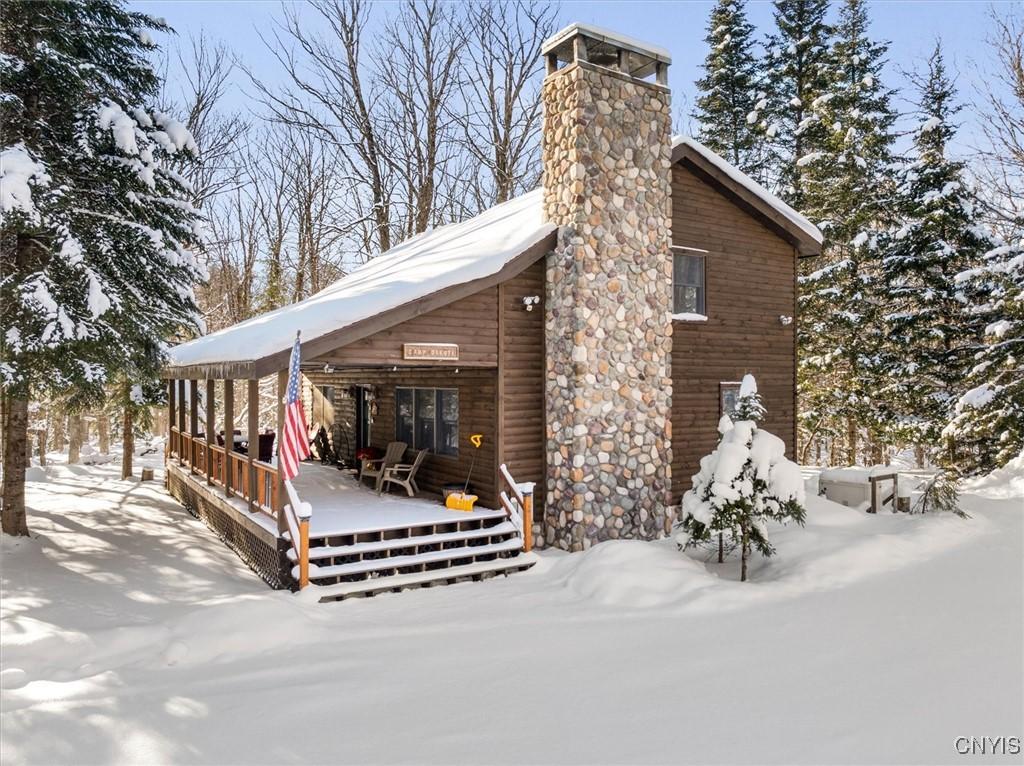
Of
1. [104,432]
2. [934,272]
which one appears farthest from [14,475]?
[104,432]

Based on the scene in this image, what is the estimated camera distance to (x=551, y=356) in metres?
9.91

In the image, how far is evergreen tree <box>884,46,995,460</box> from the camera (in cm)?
1541

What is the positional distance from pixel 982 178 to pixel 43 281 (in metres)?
19.8

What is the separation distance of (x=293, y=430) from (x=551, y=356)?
398 cm

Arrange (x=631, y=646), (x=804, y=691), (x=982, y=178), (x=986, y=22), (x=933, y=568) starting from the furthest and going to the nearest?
(x=982, y=178) → (x=986, y=22) → (x=933, y=568) → (x=631, y=646) → (x=804, y=691)

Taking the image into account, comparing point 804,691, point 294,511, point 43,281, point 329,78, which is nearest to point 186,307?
point 43,281

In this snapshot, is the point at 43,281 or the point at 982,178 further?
the point at 982,178

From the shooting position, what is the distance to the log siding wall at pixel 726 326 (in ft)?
38.5

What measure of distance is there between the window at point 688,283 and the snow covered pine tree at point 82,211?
836 centimetres

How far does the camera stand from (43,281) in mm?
9016

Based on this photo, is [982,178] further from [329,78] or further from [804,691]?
[329,78]

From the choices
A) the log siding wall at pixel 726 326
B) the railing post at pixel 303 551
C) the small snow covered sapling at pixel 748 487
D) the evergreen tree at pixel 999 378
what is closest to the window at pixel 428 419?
the log siding wall at pixel 726 326

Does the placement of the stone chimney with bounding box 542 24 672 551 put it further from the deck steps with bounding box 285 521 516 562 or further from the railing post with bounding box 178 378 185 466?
the railing post with bounding box 178 378 185 466

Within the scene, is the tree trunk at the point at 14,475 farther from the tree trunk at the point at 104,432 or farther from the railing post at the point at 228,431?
the tree trunk at the point at 104,432
